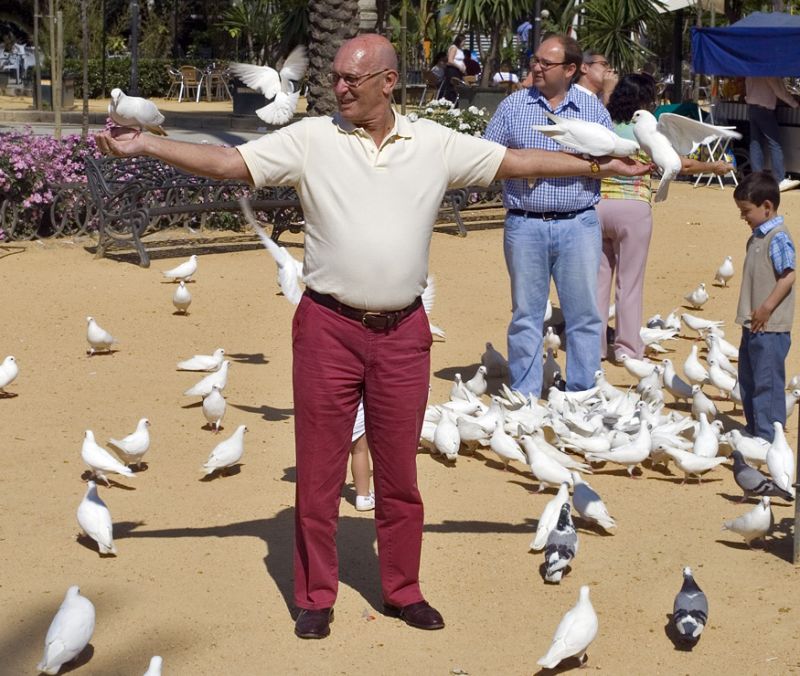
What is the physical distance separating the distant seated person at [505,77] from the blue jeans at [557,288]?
52.3 ft

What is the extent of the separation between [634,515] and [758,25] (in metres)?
13.9

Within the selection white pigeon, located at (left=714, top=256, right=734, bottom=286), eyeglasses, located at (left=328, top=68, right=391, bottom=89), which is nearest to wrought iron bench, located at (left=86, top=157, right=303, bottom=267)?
white pigeon, located at (left=714, top=256, right=734, bottom=286)

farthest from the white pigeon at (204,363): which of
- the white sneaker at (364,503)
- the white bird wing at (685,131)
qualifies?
the white bird wing at (685,131)

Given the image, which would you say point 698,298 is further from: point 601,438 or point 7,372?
point 7,372

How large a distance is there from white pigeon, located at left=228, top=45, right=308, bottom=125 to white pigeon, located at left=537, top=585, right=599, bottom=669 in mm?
8815

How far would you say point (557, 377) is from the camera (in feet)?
26.8

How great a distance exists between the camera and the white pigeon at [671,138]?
5.39 metres

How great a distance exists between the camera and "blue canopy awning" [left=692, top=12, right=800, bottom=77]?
17.5m

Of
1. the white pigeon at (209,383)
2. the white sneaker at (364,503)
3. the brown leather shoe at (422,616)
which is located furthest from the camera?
the white pigeon at (209,383)

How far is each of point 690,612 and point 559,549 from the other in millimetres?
711

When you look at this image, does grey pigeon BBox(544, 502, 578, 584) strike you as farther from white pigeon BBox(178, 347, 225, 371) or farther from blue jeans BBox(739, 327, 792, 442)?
white pigeon BBox(178, 347, 225, 371)

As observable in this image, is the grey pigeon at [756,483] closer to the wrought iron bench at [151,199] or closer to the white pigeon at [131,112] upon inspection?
the white pigeon at [131,112]

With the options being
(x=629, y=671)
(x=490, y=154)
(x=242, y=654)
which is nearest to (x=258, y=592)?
(x=242, y=654)

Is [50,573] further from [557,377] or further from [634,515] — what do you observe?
[557,377]
